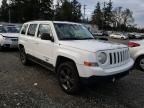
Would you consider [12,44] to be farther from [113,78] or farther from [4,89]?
[113,78]

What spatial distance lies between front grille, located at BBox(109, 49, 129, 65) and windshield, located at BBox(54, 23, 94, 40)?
1398mm

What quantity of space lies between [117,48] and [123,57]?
0.37 meters

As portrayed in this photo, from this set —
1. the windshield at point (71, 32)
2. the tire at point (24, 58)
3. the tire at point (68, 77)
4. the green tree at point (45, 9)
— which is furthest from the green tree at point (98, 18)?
the tire at point (68, 77)

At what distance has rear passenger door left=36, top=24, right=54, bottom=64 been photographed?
5.73 meters

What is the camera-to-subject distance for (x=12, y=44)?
1155cm

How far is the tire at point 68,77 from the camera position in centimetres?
474

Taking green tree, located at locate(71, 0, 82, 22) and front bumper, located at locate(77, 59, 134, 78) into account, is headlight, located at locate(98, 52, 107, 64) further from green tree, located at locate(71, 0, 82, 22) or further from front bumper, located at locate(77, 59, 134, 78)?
green tree, located at locate(71, 0, 82, 22)

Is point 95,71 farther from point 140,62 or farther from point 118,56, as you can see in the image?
point 140,62

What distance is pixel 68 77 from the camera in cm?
501

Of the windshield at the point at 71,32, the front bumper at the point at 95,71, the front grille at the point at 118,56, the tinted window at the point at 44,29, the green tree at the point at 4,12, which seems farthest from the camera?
the green tree at the point at 4,12

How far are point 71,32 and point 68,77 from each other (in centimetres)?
160

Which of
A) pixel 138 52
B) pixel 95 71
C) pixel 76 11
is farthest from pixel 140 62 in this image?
pixel 76 11

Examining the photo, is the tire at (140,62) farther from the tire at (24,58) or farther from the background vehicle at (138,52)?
the tire at (24,58)

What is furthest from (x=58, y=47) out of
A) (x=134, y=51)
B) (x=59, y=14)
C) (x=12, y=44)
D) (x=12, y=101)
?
(x=59, y=14)
